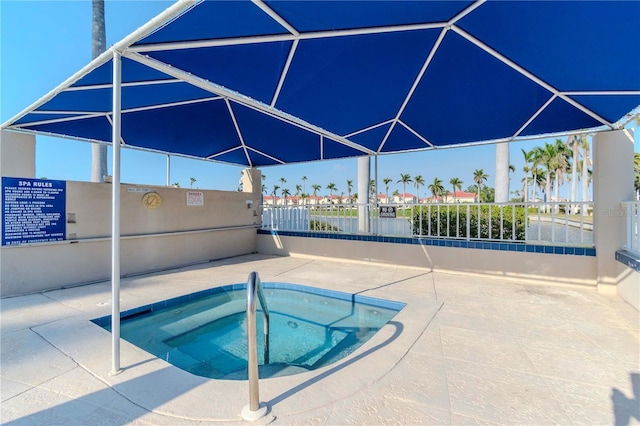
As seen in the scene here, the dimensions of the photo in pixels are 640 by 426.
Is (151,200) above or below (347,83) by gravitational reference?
below

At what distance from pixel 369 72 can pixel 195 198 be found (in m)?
4.97

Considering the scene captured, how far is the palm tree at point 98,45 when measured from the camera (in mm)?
7316

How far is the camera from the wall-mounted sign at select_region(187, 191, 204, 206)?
6543mm

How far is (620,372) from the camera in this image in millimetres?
2248

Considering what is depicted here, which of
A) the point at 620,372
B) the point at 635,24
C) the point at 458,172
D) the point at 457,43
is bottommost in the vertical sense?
the point at 620,372

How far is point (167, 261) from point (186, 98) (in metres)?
3.53

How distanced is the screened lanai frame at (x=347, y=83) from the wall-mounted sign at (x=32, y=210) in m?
0.93

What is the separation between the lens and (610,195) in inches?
168

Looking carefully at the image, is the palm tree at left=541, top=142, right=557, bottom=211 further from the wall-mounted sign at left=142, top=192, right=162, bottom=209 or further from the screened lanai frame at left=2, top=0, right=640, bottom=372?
the wall-mounted sign at left=142, top=192, right=162, bottom=209

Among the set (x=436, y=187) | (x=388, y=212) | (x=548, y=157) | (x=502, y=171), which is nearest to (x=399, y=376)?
(x=388, y=212)

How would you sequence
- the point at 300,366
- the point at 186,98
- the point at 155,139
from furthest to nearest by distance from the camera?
the point at 155,139
the point at 186,98
the point at 300,366

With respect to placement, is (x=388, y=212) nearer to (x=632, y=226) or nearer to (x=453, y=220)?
(x=453, y=220)

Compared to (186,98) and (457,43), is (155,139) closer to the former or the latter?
(186,98)

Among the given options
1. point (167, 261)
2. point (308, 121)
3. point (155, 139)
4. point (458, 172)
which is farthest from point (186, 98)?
point (458, 172)
